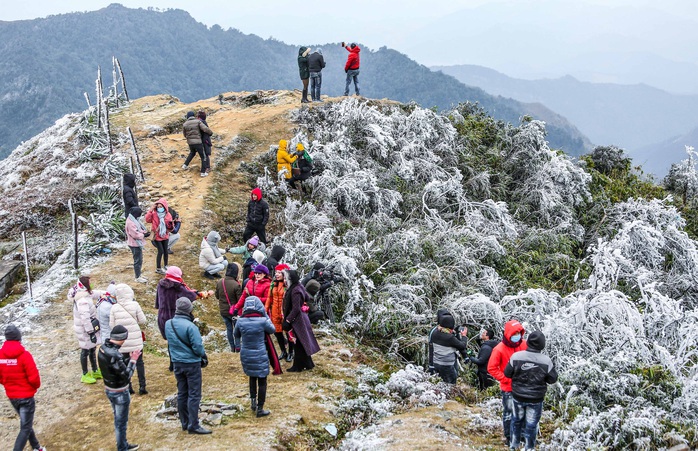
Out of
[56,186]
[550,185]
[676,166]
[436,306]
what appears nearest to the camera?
[436,306]

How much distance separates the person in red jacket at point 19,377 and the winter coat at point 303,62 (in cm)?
1317

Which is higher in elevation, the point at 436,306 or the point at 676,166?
the point at 676,166

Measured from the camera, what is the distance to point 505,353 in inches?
234

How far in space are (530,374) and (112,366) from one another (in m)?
4.18

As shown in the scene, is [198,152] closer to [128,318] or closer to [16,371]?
[128,318]

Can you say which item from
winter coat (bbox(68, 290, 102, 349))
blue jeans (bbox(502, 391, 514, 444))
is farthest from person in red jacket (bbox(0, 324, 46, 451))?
blue jeans (bbox(502, 391, 514, 444))

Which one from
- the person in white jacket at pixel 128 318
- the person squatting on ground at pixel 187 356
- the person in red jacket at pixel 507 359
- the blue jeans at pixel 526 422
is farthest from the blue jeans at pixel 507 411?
the person in white jacket at pixel 128 318

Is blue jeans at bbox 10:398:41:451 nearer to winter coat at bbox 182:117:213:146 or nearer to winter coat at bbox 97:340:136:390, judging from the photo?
winter coat at bbox 97:340:136:390

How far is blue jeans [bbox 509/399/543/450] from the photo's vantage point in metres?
5.41

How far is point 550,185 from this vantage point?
54.6ft

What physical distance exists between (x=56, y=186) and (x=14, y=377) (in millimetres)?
10534

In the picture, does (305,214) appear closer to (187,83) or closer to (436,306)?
(436,306)

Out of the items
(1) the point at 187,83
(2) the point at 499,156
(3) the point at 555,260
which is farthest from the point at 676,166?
(1) the point at 187,83

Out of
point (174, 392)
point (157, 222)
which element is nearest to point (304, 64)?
point (157, 222)
